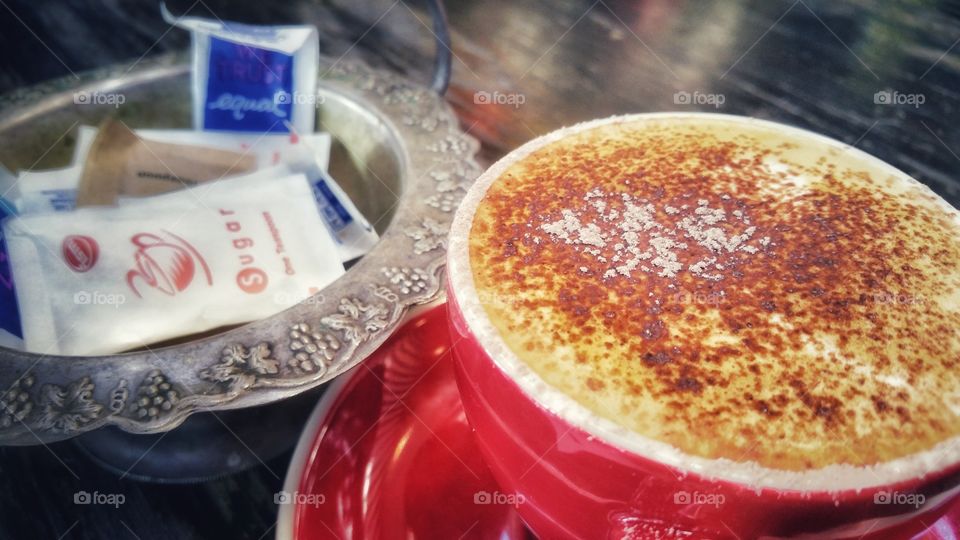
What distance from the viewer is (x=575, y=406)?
0.41 metres

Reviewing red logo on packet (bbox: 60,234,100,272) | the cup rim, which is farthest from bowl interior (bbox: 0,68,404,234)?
the cup rim

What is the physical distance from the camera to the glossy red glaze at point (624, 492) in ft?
1.24

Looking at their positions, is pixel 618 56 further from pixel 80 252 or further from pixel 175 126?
pixel 80 252

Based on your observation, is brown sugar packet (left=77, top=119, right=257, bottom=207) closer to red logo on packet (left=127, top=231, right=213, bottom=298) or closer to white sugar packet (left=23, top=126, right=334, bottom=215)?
white sugar packet (left=23, top=126, right=334, bottom=215)

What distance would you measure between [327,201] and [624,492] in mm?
678

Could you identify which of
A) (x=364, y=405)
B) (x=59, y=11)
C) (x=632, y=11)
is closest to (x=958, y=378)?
(x=364, y=405)

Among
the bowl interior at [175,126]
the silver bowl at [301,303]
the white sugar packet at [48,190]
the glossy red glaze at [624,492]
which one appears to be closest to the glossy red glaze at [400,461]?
the silver bowl at [301,303]

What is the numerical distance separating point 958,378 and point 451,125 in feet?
2.44

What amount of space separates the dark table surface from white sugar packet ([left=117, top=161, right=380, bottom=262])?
0.25m

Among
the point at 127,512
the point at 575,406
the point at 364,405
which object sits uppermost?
the point at 575,406

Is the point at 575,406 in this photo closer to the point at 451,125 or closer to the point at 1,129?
the point at 451,125

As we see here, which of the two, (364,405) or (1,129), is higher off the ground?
(1,129)

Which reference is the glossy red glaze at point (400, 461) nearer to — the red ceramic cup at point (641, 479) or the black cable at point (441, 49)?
the red ceramic cup at point (641, 479)

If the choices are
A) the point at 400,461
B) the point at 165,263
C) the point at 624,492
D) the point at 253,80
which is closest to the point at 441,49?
the point at 253,80
